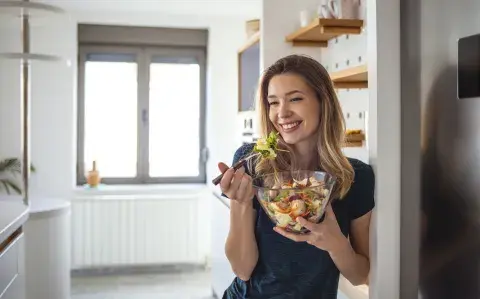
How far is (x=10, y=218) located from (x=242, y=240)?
43.3 inches

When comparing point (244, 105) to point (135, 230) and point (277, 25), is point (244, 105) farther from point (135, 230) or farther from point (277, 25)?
point (135, 230)

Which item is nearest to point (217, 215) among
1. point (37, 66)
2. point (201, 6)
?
point (201, 6)

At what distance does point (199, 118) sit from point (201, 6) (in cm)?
104

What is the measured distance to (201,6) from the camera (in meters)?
3.69

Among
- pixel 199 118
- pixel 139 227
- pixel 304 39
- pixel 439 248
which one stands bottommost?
pixel 139 227

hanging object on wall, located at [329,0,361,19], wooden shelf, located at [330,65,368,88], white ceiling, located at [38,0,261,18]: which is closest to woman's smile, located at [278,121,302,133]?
wooden shelf, located at [330,65,368,88]

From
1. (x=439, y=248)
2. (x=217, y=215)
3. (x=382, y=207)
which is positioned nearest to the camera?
(x=439, y=248)

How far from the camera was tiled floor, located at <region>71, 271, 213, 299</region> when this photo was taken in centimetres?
353

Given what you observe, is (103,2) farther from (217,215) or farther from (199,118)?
(217,215)

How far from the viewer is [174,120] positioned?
432cm

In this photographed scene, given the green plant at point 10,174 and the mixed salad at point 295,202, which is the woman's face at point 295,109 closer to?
the mixed salad at point 295,202

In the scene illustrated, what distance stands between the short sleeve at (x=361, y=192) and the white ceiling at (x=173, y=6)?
2.55 metres

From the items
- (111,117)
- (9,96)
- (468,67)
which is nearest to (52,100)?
(9,96)

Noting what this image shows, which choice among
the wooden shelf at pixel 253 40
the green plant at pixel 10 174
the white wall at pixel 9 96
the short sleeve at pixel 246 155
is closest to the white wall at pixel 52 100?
the white wall at pixel 9 96
